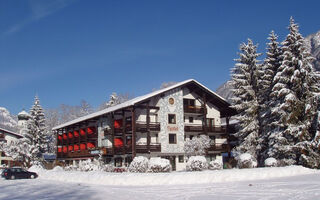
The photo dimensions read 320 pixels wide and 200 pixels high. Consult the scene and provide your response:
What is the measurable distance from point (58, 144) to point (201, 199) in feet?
167

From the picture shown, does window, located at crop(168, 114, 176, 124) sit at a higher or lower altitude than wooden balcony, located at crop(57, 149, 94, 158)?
higher

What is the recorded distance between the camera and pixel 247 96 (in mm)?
41781

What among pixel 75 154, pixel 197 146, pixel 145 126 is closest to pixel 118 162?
pixel 145 126

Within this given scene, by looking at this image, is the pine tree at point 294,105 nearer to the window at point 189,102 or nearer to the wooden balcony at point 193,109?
the wooden balcony at point 193,109

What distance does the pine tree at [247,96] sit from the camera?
40.1 meters

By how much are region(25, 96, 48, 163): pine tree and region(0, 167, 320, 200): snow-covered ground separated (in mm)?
22493

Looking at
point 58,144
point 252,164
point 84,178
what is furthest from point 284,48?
point 58,144

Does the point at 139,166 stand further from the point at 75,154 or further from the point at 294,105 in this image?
the point at 75,154

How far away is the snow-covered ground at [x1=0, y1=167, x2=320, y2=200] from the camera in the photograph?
18.5 metres

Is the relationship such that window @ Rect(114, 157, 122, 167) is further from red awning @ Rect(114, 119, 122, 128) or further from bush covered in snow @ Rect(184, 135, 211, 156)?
bush covered in snow @ Rect(184, 135, 211, 156)

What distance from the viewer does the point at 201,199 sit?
16875 millimetres

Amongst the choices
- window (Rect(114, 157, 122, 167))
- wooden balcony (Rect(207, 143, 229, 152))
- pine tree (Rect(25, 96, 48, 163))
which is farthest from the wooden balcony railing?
pine tree (Rect(25, 96, 48, 163))

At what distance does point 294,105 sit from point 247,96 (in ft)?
28.0

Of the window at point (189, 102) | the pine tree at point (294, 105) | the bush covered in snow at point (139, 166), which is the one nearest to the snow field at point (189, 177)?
the pine tree at point (294, 105)
